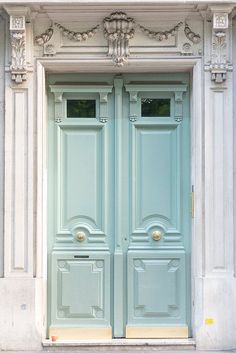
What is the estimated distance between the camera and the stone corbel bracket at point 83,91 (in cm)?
914

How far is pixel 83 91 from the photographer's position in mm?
9141

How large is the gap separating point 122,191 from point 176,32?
77.3 inches

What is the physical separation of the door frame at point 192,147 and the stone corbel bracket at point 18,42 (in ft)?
0.67

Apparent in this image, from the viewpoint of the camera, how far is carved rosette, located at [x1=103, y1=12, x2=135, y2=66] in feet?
28.8

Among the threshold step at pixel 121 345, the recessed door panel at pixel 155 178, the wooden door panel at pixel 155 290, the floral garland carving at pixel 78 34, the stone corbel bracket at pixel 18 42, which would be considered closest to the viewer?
the stone corbel bracket at pixel 18 42

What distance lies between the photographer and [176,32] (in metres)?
8.93

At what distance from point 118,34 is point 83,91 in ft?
2.66

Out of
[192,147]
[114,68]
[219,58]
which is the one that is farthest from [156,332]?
[219,58]

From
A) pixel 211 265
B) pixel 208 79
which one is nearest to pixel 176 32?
pixel 208 79

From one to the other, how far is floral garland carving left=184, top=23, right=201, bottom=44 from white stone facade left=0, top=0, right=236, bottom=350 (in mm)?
15

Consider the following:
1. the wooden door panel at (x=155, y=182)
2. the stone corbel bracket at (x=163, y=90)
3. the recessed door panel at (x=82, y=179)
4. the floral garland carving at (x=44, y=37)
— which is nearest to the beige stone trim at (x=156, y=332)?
the wooden door panel at (x=155, y=182)

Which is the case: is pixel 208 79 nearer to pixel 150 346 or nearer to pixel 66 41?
pixel 66 41

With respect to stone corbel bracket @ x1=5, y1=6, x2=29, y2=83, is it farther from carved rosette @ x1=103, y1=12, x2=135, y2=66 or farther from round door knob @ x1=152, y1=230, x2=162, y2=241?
round door knob @ x1=152, y1=230, x2=162, y2=241

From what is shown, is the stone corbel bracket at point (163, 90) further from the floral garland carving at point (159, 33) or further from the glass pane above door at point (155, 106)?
the floral garland carving at point (159, 33)
